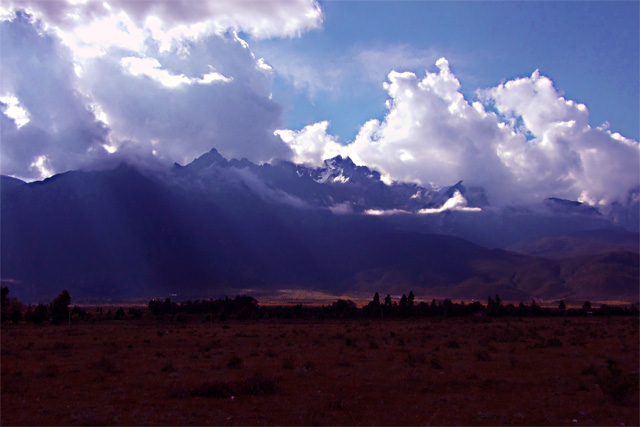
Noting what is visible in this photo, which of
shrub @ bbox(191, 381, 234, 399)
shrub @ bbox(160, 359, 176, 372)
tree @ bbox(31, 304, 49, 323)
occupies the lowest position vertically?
tree @ bbox(31, 304, 49, 323)

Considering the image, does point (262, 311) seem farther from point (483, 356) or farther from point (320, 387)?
point (320, 387)

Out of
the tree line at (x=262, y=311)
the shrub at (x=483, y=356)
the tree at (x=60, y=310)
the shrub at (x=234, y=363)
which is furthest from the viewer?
the tree line at (x=262, y=311)

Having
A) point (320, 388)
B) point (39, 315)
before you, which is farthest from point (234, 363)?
point (39, 315)

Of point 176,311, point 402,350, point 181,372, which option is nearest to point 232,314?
point 176,311

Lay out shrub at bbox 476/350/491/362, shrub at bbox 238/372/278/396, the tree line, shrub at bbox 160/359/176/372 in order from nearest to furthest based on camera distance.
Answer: shrub at bbox 238/372/278/396 < shrub at bbox 160/359/176/372 < shrub at bbox 476/350/491/362 < the tree line

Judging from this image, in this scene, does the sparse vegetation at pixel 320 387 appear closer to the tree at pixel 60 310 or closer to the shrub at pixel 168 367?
the shrub at pixel 168 367

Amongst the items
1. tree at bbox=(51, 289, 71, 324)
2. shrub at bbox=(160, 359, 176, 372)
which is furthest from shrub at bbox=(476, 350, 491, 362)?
tree at bbox=(51, 289, 71, 324)

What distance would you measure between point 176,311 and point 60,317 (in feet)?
82.9

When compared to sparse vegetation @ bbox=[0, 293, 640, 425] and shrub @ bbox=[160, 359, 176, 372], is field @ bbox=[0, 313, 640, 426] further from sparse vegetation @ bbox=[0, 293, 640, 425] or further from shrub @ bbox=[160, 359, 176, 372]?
shrub @ bbox=[160, 359, 176, 372]

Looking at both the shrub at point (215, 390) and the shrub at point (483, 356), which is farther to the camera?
the shrub at point (483, 356)

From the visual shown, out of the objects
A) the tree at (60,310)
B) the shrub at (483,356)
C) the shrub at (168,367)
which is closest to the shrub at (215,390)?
the shrub at (168,367)

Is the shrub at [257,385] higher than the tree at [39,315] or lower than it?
higher

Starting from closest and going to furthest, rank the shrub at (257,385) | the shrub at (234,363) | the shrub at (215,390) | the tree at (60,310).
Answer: the shrub at (215,390) → the shrub at (257,385) → the shrub at (234,363) → the tree at (60,310)

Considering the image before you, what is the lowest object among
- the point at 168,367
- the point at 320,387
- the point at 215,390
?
the point at 168,367
